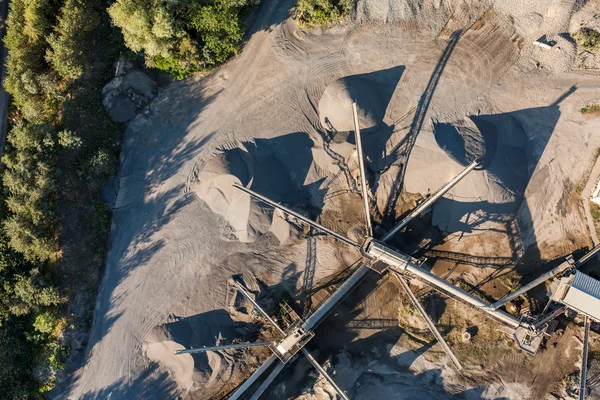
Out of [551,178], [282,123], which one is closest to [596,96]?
[551,178]

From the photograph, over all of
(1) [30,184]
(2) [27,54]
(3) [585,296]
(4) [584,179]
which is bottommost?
(3) [585,296]

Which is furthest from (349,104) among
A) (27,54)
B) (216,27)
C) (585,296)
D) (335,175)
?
(27,54)

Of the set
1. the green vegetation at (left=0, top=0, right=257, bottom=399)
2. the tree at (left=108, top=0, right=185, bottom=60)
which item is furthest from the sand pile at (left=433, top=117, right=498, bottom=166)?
the tree at (left=108, top=0, right=185, bottom=60)

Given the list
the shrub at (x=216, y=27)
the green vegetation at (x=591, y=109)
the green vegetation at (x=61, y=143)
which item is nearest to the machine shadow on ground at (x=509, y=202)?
the green vegetation at (x=591, y=109)

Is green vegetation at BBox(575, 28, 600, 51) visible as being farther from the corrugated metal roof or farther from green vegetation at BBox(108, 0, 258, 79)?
green vegetation at BBox(108, 0, 258, 79)

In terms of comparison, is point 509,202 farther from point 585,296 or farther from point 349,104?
point 349,104

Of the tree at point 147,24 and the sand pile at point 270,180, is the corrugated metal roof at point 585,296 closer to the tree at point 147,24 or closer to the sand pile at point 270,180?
the sand pile at point 270,180
